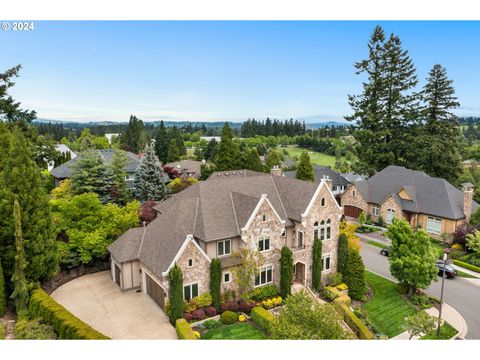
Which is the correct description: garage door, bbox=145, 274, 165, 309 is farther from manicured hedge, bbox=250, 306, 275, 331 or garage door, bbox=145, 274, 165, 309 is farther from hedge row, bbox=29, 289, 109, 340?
manicured hedge, bbox=250, 306, 275, 331

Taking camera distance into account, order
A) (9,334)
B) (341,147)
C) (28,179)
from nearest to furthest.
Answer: (9,334) < (28,179) < (341,147)

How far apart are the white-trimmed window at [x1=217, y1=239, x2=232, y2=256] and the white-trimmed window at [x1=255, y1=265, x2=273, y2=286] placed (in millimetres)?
2824

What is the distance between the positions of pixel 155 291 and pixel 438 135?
52.2 meters

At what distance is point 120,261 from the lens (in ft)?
87.0

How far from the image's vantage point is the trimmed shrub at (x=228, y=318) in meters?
23.4

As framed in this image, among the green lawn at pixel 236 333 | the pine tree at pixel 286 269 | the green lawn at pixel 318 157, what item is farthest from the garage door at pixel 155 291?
the green lawn at pixel 318 157

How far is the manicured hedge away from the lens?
2234 centimetres

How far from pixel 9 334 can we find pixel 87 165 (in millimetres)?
21265

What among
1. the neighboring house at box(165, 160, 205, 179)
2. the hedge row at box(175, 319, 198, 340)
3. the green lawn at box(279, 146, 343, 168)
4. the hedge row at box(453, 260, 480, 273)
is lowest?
the hedge row at box(453, 260, 480, 273)

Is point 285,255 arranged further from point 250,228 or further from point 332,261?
point 332,261

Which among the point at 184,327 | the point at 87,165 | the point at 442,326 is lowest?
the point at 442,326

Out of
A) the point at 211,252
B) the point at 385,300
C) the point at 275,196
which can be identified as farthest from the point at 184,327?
the point at 385,300

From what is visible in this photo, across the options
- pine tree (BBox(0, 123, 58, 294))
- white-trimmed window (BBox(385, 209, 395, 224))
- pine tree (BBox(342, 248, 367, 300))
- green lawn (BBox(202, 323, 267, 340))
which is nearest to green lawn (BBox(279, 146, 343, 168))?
white-trimmed window (BBox(385, 209, 395, 224))

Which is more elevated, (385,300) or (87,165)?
(87,165)
